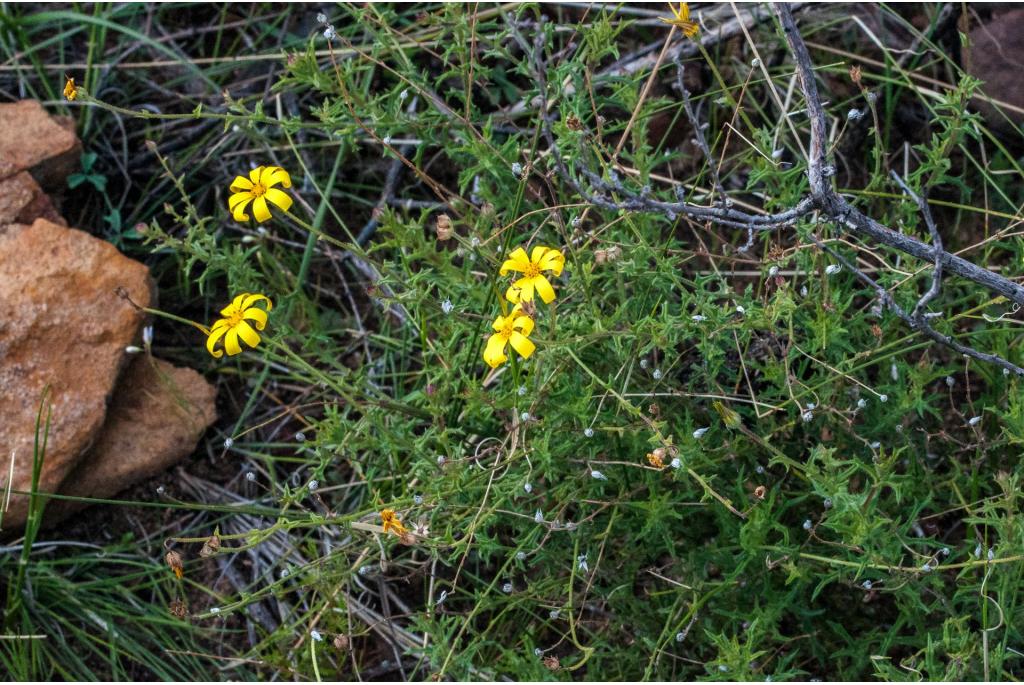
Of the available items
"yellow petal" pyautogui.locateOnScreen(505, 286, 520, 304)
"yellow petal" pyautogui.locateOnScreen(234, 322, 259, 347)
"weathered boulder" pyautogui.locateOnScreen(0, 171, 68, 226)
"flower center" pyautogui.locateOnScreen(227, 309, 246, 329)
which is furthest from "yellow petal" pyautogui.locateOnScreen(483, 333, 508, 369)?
"weathered boulder" pyautogui.locateOnScreen(0, 171, 68, 226)

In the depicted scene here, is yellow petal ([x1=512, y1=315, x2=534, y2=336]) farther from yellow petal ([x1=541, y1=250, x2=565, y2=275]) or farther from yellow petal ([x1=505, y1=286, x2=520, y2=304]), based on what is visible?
yellow petal ([x1=541, y1=250, x2=565, y2=275])

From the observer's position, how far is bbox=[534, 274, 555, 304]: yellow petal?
7.34 ft

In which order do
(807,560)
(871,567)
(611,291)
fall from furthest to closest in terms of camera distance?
(611,291) → (807,560) → (871,567)

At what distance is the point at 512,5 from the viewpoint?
3.22 m

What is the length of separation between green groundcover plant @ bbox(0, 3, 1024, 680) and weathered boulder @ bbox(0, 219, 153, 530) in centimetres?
→ 28

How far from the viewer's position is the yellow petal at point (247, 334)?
257 cm

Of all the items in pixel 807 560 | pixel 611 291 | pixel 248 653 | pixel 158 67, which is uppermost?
pixel 158 67

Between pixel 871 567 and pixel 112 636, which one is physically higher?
pixel 871 567

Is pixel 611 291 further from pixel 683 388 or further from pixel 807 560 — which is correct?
pixel 807 560

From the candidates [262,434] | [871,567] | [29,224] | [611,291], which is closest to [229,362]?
[262,434]

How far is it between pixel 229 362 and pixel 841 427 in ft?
6.61

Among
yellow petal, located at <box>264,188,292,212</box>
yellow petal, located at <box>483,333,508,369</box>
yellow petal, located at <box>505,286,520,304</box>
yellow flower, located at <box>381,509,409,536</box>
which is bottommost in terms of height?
yellow flower, located at <box>381,509,409,536</box>

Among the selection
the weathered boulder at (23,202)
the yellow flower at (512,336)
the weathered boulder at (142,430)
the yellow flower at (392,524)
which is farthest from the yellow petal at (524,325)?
the weathered boulder at (23,202)

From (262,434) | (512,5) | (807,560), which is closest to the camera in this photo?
(807,560)
